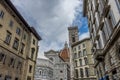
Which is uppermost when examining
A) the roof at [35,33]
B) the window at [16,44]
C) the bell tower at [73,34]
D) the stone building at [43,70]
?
the bell tower at [73,34]

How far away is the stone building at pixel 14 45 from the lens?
1745cm

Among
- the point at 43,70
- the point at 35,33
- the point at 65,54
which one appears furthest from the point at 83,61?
the point at 65,54

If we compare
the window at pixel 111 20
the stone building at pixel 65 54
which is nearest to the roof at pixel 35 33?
the window at pixel 111 20

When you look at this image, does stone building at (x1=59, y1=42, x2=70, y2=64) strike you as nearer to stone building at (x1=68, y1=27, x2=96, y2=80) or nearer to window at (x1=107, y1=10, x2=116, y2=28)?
stone building at (x1=68, y1=27, x2=96, y2=80)

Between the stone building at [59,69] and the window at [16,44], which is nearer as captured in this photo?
the window at [16,44]

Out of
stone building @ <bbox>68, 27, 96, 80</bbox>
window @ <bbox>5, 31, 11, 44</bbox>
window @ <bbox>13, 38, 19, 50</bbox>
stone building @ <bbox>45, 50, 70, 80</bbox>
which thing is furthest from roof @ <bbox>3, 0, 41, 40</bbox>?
stone building @ <bbox>45, 50, 70, 80</bbox>

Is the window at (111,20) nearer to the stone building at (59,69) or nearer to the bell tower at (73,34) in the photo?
the bell tower at (73,34)

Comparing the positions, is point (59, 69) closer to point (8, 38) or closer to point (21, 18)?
point (21, 18)

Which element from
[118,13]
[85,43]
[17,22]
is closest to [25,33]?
[17,22]

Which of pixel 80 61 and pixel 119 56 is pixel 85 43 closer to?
pixel 80 61

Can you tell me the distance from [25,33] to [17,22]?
3452 mm

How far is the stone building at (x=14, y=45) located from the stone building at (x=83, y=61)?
22.8 metres

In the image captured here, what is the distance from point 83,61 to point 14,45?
30.0 meters

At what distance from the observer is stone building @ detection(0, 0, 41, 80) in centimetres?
1745
